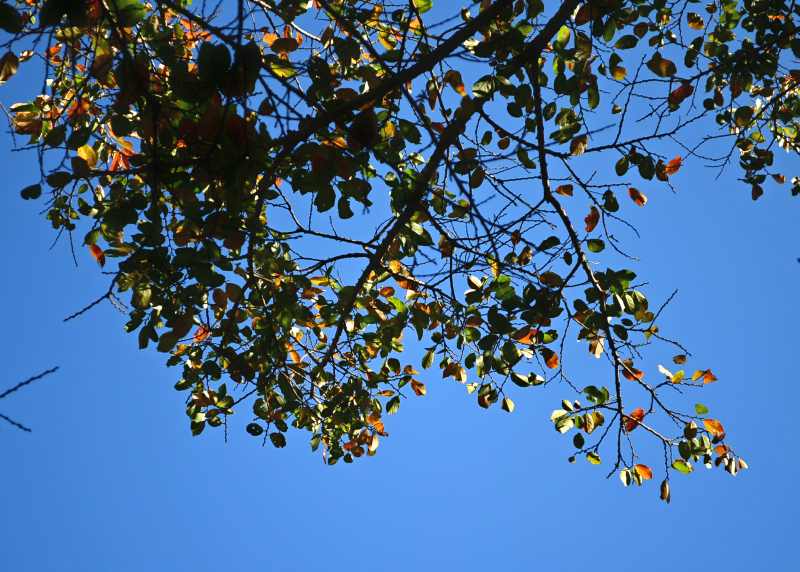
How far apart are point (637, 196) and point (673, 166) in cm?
19

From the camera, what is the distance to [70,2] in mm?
1891

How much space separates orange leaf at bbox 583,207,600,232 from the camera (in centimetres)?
294

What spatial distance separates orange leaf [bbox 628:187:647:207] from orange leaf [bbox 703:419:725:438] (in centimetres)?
98

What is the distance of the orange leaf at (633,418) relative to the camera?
313 centimetres

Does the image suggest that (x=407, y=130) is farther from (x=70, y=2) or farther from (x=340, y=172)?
(x=70, y=2)

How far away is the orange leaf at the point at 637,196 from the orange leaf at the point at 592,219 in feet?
0.89

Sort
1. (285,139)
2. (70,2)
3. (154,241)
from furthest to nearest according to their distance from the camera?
(154,241)
(285,139)
(70,2)

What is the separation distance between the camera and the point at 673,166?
3.04m

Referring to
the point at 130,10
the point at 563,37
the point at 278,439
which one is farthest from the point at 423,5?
the point at 278,439

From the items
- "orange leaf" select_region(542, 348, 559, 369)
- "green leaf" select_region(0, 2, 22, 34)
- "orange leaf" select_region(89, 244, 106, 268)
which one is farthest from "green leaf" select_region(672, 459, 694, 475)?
"green leaf" select_region(0, 2, 22, 34)

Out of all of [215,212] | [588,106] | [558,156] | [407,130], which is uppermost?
[588,106]

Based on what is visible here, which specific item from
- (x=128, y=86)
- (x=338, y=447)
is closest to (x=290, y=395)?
(x=338, y=447)

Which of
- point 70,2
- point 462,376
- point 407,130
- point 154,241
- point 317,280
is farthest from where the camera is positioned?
point 462,376

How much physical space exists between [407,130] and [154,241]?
3.15 feet
